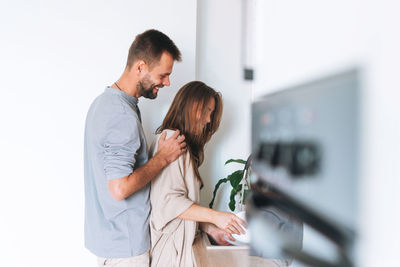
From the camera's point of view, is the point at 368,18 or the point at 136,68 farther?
the point at 136,68

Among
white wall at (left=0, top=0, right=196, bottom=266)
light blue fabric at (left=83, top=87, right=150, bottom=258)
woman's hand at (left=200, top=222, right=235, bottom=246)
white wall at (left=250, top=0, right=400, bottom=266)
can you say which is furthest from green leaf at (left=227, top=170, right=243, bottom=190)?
white wall at (left=250, top=0, right=400, bottom=266)

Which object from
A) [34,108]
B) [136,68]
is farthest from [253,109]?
[34,108]

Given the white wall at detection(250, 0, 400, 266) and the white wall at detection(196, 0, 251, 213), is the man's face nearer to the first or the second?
the white wall at detection(196, 0, 251, 213)

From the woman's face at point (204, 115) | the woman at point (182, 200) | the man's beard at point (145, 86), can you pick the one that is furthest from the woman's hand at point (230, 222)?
the man's beard at point (145, 86)

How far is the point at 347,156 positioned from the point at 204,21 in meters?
1.82

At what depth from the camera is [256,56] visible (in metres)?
0.25

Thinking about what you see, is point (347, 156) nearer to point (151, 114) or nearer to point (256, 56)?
point (256, 56)

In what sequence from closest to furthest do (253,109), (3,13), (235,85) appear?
(253,109)
(3,13)
(235,85)

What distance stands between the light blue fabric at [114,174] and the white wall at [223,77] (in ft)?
2.16

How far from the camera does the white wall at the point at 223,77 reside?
1.79m

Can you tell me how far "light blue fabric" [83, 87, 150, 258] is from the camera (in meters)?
1.03

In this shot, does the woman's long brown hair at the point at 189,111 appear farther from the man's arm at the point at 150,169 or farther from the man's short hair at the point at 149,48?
the man's short hair at the point at 149,48

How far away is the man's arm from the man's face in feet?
0.61

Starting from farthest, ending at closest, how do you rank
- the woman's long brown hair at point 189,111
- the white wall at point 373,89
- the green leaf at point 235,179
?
1. the green leaf at point 235,179
2. the woman's long brown hair at point 189,111
3. the white wall at point 373,89
